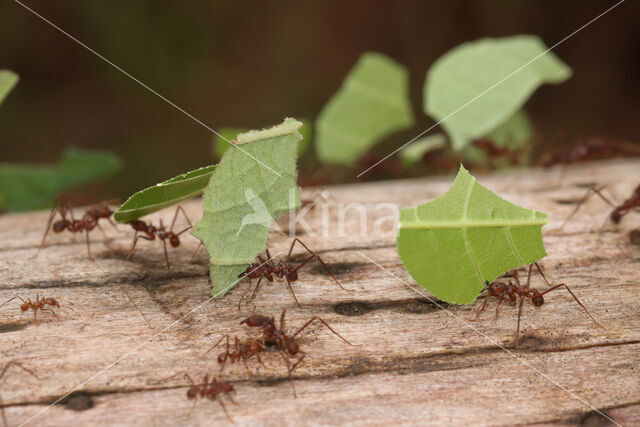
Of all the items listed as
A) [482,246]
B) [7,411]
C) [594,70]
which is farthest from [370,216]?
[594,70]

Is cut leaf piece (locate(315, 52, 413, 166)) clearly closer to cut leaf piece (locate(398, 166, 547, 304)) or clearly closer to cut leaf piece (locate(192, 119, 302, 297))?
cut leaf piece (locate(192, 119, 302, 297))

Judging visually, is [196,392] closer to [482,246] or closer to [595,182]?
[482,246]

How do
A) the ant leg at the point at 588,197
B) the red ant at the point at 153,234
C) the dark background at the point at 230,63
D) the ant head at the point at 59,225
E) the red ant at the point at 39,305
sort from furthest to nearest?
the dark background at the point at 230,63 → the ant leg at the point at 588,197 → the ant head at the point at 59,225 → the red ant at the point at 153,234 → the red ant at the point at 39,305

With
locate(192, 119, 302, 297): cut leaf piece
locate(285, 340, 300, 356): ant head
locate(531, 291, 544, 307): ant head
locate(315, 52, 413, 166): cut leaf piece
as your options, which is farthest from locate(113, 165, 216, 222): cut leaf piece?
locate(315, 52, 413, 166): cut leaf piece

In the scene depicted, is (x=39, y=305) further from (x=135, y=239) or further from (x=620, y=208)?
(x=620, y=208)

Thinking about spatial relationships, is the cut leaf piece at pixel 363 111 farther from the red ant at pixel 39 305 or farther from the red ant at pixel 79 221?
the red ant at pixel 39 305

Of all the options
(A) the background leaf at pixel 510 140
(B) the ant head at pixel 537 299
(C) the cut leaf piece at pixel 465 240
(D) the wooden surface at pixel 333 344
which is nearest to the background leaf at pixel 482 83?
(A) the background leaf at pixel 510 140

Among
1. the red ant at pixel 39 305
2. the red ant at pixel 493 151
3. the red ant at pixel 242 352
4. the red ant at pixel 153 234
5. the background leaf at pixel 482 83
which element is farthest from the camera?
the red ant at pixel 493 151
